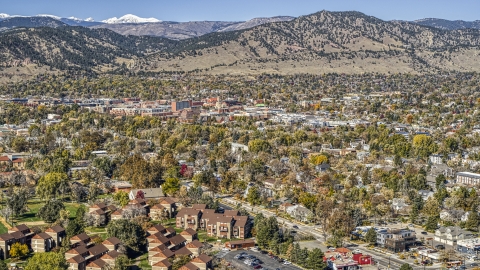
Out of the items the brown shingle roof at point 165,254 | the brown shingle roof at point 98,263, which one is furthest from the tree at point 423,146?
the brown shingle roof at point 98,263

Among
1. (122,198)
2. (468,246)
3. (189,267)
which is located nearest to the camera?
(189,267)

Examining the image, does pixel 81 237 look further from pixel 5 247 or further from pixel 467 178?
pixel 467 178

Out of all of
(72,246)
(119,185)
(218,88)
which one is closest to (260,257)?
(72,246)

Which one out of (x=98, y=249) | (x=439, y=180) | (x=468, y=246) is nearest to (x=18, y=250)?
(x=98, y=249)

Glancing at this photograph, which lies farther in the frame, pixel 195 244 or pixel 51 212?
pixel 51 212

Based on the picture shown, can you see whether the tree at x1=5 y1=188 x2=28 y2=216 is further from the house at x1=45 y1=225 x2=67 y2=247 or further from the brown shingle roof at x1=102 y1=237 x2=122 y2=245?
the brown shingle roof at x1=102 y1=237 x2=122 y2=245

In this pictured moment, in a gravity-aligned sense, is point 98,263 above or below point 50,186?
below

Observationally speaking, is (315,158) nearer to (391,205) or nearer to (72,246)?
(391,205)
